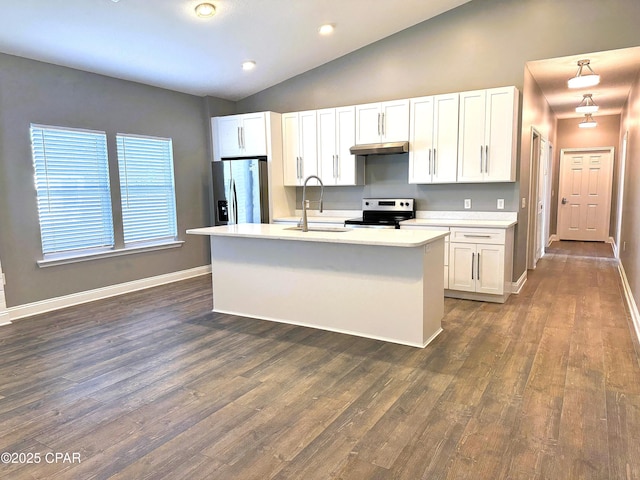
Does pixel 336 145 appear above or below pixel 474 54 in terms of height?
below

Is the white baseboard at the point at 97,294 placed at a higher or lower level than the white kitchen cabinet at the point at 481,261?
lower

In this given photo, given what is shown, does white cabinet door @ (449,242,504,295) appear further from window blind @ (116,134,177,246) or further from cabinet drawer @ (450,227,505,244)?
window blind @ (116,134,177,246)

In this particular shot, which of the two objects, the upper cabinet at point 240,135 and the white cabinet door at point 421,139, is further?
the upper cabinet at point 240,135

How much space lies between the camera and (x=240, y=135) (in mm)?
6102

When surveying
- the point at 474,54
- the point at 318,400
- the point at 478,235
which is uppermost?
the point at 474,54

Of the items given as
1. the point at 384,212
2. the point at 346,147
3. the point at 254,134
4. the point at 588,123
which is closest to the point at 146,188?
the point at 254,134

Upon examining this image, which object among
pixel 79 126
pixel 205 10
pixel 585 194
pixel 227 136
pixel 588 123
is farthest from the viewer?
pixel 585 194

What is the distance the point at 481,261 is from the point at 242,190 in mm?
3288

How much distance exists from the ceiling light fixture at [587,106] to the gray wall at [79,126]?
5.59 m

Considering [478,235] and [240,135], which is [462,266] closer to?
[478,235]

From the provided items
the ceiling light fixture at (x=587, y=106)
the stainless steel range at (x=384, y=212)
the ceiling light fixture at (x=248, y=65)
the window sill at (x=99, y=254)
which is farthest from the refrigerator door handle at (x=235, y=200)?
the ceiling light fixture at (x=587, y=106)

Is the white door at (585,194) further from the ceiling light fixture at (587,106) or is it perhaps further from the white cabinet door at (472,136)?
the white cabinet door at (472,136)

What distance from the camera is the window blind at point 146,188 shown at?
533 centimetres

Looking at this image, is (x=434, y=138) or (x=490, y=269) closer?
(x=490, y=269)
